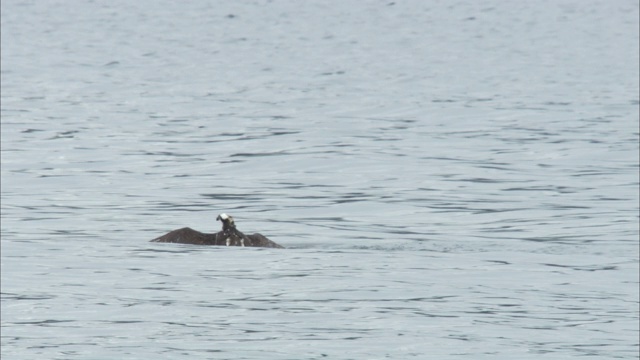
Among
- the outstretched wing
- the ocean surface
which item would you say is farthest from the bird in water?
the ocean surface

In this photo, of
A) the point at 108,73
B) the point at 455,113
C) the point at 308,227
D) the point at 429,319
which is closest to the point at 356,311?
the point at 429,319

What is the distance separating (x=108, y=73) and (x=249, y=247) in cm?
3361

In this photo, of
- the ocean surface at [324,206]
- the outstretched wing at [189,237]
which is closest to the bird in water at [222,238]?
the outstretched wing at [189,237]

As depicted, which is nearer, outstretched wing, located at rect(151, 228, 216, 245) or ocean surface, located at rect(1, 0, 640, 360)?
ocean surface, located at rect(1, 0, 640, 360)

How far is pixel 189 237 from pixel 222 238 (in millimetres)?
375

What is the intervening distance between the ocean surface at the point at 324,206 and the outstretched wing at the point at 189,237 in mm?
205

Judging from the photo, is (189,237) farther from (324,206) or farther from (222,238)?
(324,206)

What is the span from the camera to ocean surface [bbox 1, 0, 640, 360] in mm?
16375

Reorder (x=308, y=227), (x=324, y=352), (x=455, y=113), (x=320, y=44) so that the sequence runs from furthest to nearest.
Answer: (x=320, y=44) < (x=455, y=113) < (x=308, y=227) < (x=324, y=352)

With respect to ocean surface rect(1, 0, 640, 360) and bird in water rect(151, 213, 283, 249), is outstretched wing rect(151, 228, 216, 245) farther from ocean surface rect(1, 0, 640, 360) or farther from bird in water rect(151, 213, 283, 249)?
ocean surface rect(1, 0, 640, 360)

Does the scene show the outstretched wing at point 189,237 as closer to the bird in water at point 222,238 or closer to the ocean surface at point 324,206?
the bird in water at point 222,238

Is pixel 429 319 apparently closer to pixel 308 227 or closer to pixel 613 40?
pixel 308 227

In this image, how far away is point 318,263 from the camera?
2031 cm

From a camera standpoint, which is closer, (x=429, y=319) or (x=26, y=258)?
(x=429, y=319)
